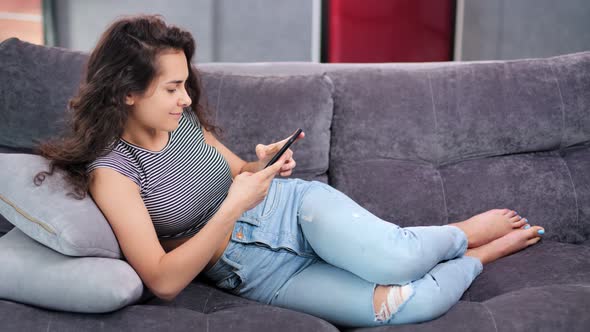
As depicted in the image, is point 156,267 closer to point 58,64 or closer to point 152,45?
point 152,45

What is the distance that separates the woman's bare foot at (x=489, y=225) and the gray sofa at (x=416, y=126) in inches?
2.8

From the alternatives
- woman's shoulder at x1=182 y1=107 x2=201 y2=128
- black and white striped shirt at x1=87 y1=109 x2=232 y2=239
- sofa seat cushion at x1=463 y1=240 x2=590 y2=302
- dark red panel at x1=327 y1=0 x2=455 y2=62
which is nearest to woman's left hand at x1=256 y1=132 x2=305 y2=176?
black and white striped shirt at x1=87 y1=109 x2=232 y2=239

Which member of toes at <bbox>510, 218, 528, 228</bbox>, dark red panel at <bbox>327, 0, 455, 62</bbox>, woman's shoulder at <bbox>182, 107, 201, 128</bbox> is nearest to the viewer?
woman's shoulder at <bbox>182, 107, 201, 128</bbox>

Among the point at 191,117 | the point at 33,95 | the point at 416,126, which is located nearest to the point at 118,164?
the point at 191,117

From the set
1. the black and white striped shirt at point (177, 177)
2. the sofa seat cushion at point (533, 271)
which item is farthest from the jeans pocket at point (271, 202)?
the sofa seat cushion at point (533, 271)

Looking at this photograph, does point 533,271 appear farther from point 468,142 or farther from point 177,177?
point 177,177

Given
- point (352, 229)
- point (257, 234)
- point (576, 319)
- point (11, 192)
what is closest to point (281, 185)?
point (257, 234)

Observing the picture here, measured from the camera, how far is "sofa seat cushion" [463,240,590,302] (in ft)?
5.15

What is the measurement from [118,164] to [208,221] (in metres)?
0.23

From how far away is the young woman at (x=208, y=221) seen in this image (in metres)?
1.35

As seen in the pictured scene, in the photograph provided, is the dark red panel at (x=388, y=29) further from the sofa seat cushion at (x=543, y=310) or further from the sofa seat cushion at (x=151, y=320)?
the sofa seat cushion at (x=151, y=320)

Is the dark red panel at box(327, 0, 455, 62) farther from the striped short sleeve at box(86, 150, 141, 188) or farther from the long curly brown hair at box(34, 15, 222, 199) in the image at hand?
the striped short sleeve at box(86, 150, 141, 188)

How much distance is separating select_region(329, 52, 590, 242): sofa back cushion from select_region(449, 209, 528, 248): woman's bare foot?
68mm

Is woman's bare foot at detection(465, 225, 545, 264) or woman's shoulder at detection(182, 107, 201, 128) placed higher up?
woman's shoulder at detection(182, 107, 201, 128)
